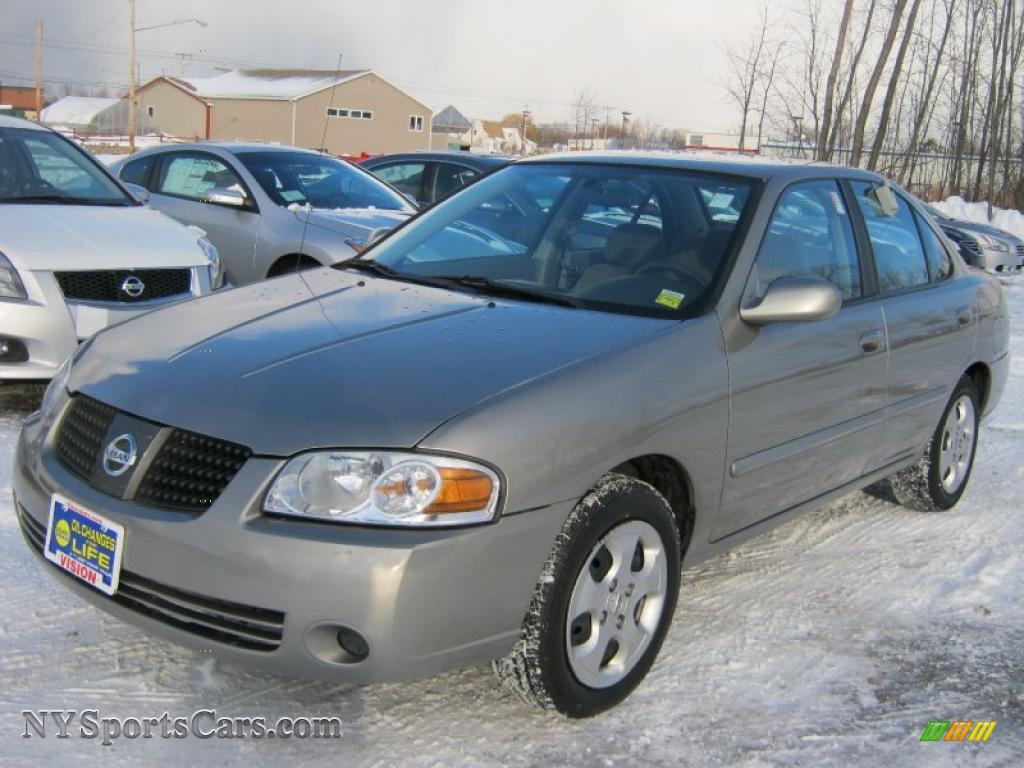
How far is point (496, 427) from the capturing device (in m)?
2.70

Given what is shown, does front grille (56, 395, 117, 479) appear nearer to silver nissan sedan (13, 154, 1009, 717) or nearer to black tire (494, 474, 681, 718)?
silver nissan sedan (13, 154, 1009, 717)

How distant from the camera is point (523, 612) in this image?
276 centimetres

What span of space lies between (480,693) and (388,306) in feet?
4.08

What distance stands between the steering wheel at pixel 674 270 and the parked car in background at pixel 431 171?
23.9 feet

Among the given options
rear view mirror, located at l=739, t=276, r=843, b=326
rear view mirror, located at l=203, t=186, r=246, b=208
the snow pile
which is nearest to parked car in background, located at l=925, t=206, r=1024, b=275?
the snow pile

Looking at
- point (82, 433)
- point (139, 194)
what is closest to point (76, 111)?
point (139, 194)

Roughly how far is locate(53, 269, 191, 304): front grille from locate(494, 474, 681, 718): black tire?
3.67 m

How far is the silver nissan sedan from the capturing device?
103 inches

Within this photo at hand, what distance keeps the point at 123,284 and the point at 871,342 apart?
12.4 feet

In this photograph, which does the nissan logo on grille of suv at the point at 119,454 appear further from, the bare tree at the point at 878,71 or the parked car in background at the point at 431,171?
the bare tree at the point at 878,71

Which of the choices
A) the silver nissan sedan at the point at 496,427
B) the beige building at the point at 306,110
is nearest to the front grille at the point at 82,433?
the silver nissan sedan at the point at 496,427

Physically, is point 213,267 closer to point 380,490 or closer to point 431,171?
point 380,490

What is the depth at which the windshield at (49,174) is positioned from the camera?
21.3 feet

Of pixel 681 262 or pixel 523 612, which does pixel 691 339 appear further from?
pixel 523 612
